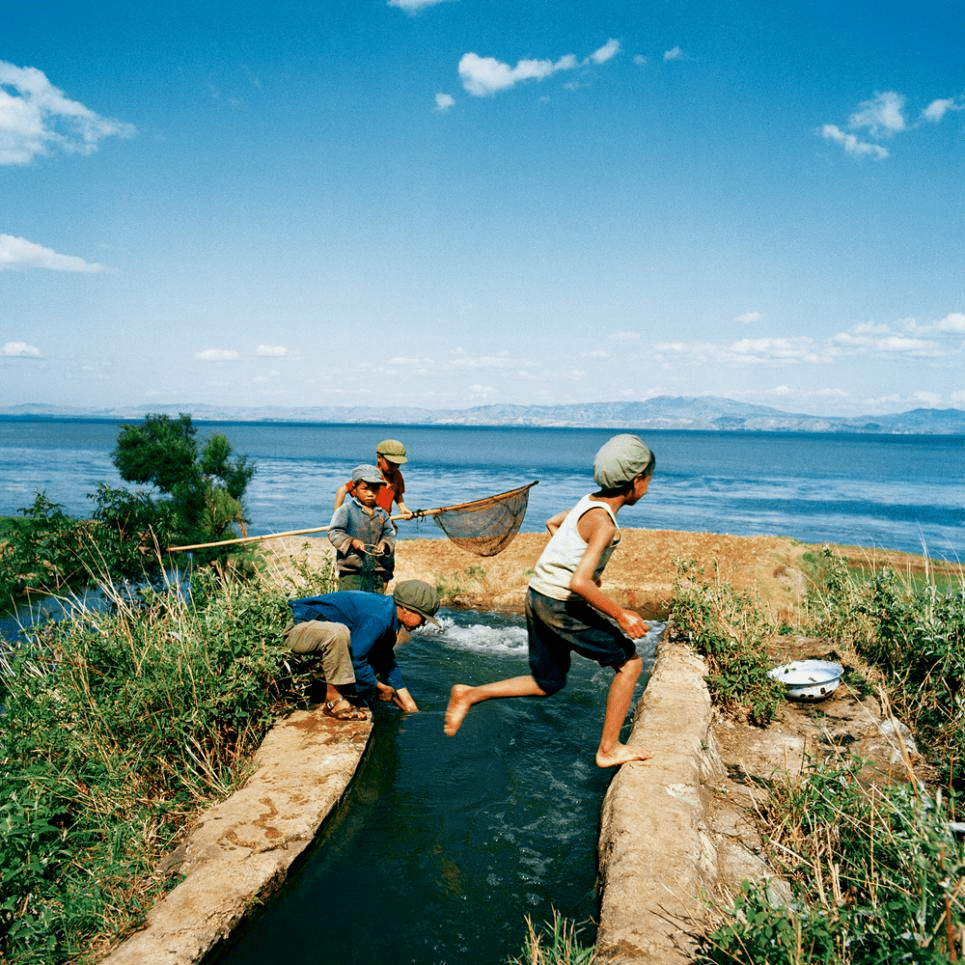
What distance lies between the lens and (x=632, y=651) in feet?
13.6

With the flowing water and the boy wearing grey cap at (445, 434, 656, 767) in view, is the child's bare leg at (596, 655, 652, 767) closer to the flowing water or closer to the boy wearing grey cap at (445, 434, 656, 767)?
the boy wearing grey cap at (445, 434, 656, 767)

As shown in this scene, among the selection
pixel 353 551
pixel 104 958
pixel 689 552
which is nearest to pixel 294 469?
pixel 689 552

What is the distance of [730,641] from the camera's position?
6.05 m

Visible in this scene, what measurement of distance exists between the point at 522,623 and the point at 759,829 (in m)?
7.36

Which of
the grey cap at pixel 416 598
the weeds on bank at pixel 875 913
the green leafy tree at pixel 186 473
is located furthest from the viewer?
the green leafy tree at pixel 186 473

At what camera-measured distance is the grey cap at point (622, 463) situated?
13.0 feet

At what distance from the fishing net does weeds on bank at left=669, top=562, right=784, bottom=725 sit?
195cm

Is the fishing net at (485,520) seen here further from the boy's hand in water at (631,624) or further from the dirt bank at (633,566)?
the dirt bank at (633,566)

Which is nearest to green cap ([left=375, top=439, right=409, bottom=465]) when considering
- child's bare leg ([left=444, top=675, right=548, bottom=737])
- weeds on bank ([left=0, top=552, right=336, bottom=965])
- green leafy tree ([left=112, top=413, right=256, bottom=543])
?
weeds on bank ([left=0, top=552, right=336, bottom=965])

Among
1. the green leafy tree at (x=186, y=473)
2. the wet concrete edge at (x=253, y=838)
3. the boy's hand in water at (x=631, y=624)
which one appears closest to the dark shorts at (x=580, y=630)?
the boy's hand in water at (x=631, y=624)

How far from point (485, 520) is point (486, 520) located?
0.04 ft

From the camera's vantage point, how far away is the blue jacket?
17.7 feet

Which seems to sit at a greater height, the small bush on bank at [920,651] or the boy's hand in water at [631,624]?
the boy's hand in water at [631,624]

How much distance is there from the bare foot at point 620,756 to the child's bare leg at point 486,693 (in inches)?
22.1
